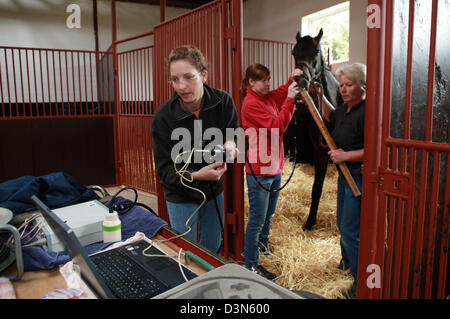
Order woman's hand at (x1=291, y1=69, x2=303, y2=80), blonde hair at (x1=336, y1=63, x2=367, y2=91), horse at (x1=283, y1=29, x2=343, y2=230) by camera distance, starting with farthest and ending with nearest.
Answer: horse at (x1=283, y1=29, x2=343, y2=230), woman's hand at (x1=291, y1=69, x2=303, y2=80), blonde hair at (x1=336, y1=63, x2=367, y2=91)

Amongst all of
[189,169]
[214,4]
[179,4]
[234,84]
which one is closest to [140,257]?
[189,169]

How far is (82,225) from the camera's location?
3.39 feet

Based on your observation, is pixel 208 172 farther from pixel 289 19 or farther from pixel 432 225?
pixel 289 19

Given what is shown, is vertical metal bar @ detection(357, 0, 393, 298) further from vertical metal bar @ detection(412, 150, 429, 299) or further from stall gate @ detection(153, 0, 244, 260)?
stall gate @ detection(153, 0, 244, 260)

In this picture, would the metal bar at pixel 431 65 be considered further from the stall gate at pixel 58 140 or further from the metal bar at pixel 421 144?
the stall gate at pixel 58 140

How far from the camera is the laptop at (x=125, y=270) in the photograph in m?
0.69

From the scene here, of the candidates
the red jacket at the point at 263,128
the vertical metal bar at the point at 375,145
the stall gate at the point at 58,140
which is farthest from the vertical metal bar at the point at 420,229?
the stall gate at the point at 58,140

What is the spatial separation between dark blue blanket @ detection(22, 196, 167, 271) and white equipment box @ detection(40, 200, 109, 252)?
2cm

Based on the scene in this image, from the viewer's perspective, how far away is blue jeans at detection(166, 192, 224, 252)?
1.54 m

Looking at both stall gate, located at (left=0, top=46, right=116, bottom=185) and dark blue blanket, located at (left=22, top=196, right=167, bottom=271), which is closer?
dark blue blanket, located at (left=22, top=196, right=167, bottom=271)

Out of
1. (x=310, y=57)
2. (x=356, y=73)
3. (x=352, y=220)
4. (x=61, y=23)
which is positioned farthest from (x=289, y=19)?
(x=352, y=220)

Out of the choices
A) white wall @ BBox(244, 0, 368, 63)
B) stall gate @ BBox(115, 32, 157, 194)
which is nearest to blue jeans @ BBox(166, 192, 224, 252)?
stall gate @ BBox(115, 32, 157, 194)

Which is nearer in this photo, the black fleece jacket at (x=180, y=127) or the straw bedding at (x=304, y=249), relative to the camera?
the black fleece jacket at (x=180, y=127)
